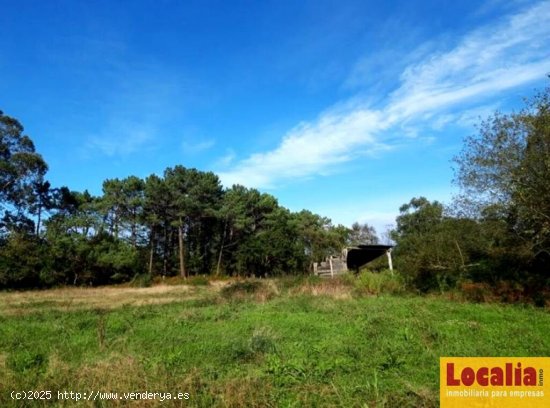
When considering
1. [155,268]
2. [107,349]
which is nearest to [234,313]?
[107,349]

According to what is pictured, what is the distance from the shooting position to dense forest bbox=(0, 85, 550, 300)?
1627 centimetres

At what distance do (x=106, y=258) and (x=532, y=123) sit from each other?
41307mm

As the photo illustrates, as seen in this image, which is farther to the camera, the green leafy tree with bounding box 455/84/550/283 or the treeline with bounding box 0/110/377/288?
the treeline with bounding box 0/110/377/288

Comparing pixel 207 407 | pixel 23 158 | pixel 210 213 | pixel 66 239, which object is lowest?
pixel 207 407

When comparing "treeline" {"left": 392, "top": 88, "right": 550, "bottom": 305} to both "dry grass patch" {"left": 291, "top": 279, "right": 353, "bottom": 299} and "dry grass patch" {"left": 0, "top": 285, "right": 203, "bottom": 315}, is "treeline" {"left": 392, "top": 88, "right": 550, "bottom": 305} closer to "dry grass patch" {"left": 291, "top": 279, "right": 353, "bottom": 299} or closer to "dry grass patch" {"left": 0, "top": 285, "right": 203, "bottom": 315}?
"dry grass patch" {"left": 291, "top": 279, "right": 353, "bottom": 299}

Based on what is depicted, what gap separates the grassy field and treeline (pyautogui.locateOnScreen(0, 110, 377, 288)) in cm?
3046

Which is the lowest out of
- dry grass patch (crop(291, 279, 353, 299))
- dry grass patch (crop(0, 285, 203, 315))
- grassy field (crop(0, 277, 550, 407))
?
dry grass patch (crop(0, 285, 203, 315))

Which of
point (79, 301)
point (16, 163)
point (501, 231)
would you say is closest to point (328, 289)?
point (501, 231)

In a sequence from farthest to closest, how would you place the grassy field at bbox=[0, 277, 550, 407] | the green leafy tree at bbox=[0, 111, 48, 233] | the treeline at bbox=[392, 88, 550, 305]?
the green leafy tree at bbox=[0, 111, 48, 233] < the treeline at bbox=[392, 88, 550, 305] < the grassy field at bbox=[0, 277, 550, 407]

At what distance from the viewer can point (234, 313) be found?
14.5 meters

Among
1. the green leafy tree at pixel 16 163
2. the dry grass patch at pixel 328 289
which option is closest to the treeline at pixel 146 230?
the green leafy tree at pixel 16 163

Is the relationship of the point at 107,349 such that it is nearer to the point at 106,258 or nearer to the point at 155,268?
the point at 106,258

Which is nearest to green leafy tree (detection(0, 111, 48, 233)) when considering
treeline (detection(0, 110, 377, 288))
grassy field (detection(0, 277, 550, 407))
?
treeline (detection(0, 110, 377, 288))

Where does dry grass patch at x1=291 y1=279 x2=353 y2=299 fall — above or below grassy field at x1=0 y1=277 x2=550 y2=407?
above
